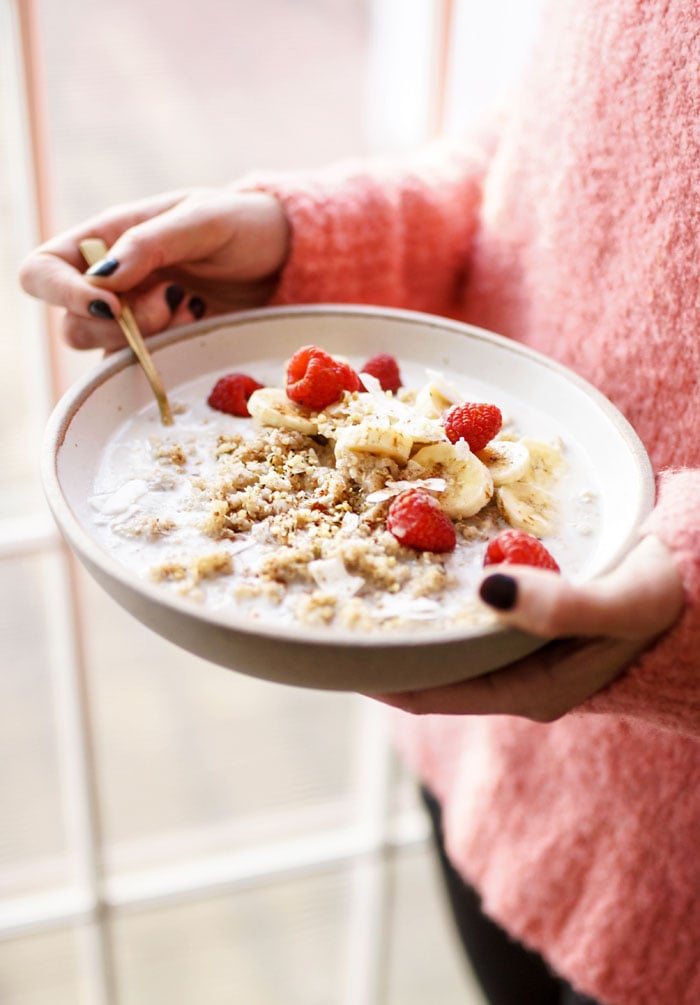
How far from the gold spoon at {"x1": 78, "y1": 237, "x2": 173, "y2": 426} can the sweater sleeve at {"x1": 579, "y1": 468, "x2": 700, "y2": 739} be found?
34cm

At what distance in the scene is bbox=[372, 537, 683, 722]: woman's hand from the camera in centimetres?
48

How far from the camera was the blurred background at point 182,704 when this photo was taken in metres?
1.04

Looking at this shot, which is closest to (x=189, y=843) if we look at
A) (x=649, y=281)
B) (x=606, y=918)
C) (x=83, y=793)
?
(x=83, y=793)

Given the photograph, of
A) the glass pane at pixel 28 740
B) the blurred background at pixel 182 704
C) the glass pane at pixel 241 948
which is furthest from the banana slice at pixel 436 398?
the glass pane at pixel 241 948

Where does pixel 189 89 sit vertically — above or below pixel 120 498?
above

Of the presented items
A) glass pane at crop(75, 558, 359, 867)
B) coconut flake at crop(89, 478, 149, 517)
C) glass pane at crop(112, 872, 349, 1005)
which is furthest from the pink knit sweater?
glass pane at crop(112, 872, 349, 1005)

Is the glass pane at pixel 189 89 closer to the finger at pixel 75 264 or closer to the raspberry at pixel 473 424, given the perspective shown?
the finger at pixel 75 264

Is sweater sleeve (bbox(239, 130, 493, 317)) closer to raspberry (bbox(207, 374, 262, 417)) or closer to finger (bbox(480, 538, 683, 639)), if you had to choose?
raspberry (bbox(207, 374, 262, 417))

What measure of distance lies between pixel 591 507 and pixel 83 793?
0.97 m

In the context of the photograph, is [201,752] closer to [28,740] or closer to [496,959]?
[28,740]

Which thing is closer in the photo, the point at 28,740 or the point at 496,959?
the point at 496,959

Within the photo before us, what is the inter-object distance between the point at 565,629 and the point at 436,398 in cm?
24

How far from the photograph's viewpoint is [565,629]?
1.59 feet

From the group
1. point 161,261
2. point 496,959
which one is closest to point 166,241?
point 161,261
